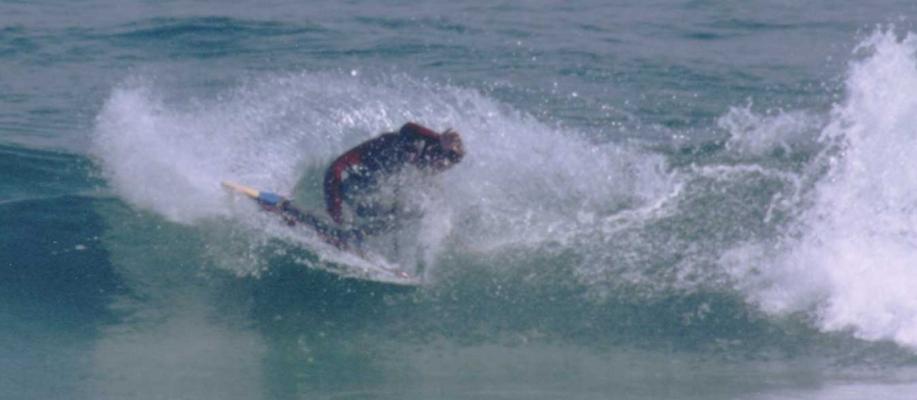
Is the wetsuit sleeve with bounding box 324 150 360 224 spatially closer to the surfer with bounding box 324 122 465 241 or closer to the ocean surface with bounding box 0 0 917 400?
the surfer with bounding box 324 122 465 241

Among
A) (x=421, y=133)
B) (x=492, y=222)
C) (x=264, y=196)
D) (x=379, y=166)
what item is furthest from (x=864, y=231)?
(x=264, y=196)

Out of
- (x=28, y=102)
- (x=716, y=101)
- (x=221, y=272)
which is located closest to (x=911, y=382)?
(x=221, y=272)

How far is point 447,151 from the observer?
8.34 m

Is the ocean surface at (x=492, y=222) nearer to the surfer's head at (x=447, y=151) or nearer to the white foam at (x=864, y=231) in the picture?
the white foam at (x=864, y=231)

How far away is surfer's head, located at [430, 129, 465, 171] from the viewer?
8.31 metres

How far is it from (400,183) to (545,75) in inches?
232

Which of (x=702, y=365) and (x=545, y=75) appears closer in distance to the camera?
(x=702, y=365)

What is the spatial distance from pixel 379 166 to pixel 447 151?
0.52 meters

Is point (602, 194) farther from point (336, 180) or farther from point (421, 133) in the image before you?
point (336, 180)

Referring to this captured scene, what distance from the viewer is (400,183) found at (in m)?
8.63

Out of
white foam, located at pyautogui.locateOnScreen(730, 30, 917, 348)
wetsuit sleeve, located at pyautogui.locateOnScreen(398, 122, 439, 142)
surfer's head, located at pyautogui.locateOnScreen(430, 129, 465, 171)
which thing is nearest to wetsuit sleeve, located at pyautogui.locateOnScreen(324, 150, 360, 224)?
wetsuit sleeve, located at pyautogui.locateOnScreen(398, 122, 439, 142)

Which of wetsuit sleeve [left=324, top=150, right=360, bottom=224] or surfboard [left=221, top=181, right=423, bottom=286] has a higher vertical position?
wetsuit sleeve [left=324, top=150, right=360, bottom=224]

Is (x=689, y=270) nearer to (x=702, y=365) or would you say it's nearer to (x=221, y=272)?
(x=702, y=365)

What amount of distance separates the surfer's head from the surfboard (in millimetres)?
793
